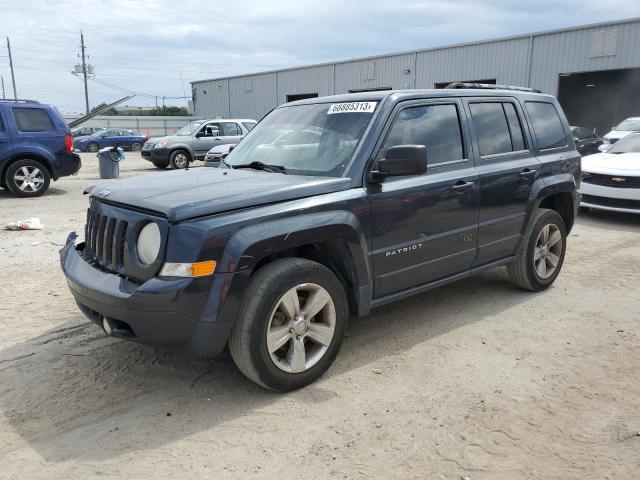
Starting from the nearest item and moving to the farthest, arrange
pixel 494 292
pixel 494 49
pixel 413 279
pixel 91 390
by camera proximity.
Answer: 1. pixel 91 390
2. pixel 413 279
3. pixel 494 292
4. pixel 494 49

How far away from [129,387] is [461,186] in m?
2.79

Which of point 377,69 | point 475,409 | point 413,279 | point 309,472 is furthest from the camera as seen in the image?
point 377,69

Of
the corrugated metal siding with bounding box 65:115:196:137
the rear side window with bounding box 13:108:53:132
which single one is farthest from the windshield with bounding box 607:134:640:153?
the corrugated metal siding with bounding box 65:115:196:137

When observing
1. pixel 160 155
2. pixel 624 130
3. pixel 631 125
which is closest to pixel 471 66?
pixel 631 125

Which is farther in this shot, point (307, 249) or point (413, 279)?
point (413, 279)

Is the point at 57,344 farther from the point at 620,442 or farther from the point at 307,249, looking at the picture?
the point at 620,442

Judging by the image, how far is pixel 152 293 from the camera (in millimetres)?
2963

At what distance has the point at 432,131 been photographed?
424 centimetres

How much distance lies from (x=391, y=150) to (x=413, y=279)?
1036 millimetres

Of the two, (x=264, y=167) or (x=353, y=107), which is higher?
(x=353, y=107)

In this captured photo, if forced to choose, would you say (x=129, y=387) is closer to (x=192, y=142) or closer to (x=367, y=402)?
(x=367, y=402)

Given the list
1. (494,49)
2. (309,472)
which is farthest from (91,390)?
(494,49)

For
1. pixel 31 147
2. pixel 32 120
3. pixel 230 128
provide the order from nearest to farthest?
pixel 31 147 < pixel 32 120 < pixel 230 128

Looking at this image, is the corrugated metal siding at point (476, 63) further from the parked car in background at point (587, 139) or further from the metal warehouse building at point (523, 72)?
the parked car in background at point (587, 139)
